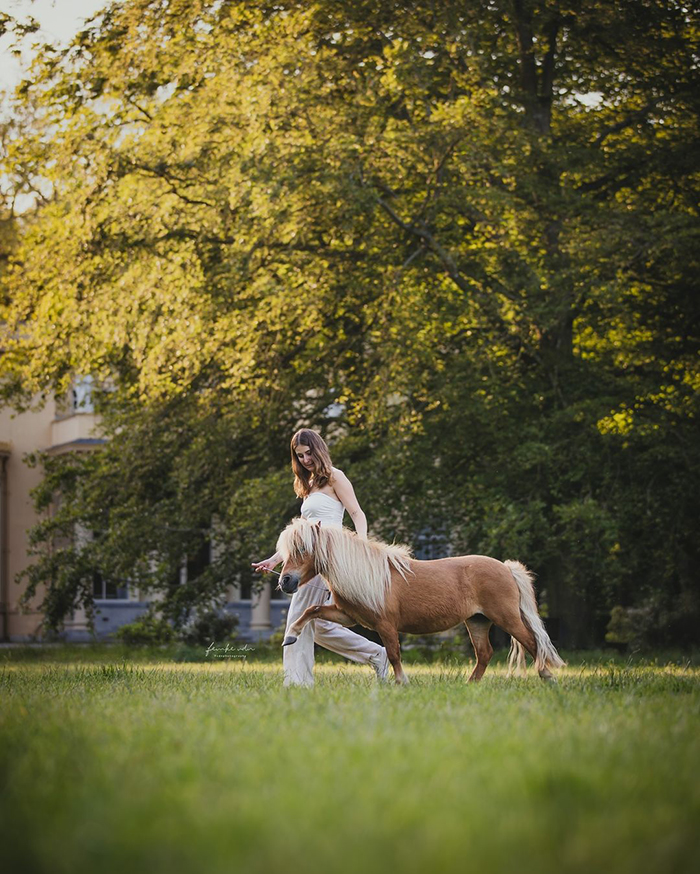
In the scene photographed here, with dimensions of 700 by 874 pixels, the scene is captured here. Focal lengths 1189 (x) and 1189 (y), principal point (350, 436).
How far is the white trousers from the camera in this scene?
10.0 meters

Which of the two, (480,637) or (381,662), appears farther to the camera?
(381,662)

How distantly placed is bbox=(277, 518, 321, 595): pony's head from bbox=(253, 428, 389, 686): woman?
80 centimetres

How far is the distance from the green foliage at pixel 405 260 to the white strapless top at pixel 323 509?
26.7ft

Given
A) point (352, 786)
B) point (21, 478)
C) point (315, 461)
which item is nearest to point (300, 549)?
point (315, 461)

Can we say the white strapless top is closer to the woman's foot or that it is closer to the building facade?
the woman's foot

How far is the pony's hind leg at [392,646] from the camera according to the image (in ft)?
30.8

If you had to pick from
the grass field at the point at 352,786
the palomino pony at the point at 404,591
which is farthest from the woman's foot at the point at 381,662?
the grass field at the point at 352,786

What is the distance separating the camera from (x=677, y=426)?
1889 cm

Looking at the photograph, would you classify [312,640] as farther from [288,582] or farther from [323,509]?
[288,582]

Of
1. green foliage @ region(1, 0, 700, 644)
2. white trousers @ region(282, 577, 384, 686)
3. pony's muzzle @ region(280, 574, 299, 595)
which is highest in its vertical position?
green foliage @ region(1, 0, 700, 644)

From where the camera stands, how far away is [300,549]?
9117mm

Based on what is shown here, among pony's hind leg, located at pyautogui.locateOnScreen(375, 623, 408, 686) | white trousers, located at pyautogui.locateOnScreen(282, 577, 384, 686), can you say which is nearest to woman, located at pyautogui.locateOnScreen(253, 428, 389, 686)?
white trousers, located at pyautogui.locateOnScreen(282, 577, 384, 686)

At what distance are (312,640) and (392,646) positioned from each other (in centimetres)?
92

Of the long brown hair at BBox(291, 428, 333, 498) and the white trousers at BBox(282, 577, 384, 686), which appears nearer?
the white trousers at BBox(282, 577, 384, 686)
